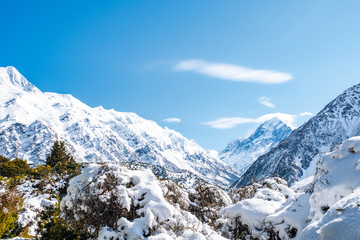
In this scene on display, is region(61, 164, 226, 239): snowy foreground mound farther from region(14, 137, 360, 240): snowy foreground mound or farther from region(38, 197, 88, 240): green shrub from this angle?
region(38, 197, 88, 240): green shrub

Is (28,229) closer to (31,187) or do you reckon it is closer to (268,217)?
(268,217)

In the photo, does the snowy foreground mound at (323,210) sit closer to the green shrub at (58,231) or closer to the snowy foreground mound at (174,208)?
the snowy foreground mound at (174,208)

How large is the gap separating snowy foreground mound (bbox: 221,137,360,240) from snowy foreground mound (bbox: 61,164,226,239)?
223 centimetres

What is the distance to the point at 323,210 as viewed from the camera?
288 inches

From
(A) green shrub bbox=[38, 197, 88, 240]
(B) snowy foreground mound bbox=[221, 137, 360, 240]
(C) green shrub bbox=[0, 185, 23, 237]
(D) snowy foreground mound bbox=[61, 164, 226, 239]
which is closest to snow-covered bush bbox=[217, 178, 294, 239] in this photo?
(B) snowy foreground mound bbox=[221, 137, 360, 240]

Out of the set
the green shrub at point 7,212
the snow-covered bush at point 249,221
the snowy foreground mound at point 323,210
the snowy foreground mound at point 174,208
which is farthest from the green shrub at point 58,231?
the snowy foreground mound at point 323,210

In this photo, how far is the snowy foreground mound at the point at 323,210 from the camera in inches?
172

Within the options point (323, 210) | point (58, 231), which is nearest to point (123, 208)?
point (58, 231)

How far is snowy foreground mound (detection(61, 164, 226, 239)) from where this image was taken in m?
8.02

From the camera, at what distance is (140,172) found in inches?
454

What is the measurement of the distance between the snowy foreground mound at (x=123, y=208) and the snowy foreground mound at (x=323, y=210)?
2225mm

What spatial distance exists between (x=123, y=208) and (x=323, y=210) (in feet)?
21.5

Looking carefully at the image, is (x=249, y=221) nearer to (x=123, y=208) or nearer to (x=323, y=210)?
(x=323, y=210)

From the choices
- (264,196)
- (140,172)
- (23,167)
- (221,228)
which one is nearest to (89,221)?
(140,172)
